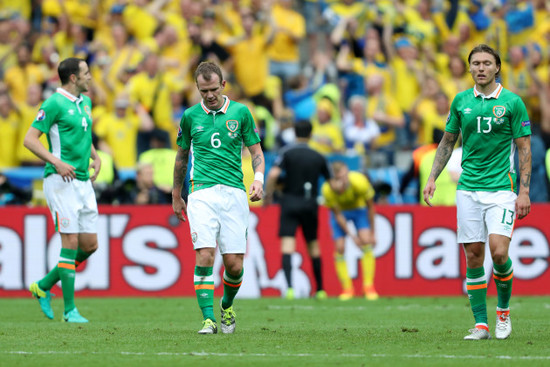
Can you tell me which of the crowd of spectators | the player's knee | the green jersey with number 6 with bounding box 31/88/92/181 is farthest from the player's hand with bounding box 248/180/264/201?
the crowd of spectators

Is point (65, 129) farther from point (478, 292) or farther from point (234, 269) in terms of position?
point (478, 292)

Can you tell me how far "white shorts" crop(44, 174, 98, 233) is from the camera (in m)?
11.1

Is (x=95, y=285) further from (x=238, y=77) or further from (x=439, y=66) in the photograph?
(x=439, y=66)

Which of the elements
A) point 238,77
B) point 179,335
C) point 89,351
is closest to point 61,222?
point 179,335

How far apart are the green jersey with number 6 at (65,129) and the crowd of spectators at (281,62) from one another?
22.5 feet

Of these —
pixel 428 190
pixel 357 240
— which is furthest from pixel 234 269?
pixel 357 240

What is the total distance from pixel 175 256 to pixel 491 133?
8.33 m

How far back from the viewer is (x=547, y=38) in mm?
20406

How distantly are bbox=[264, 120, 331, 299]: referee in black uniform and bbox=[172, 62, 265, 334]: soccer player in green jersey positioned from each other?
5.97 meters

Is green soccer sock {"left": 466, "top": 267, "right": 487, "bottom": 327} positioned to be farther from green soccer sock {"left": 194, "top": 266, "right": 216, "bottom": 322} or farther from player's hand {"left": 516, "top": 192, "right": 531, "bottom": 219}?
green soccer sock {"left": 194, "top": 266, "right": 216, "bottom": 322}

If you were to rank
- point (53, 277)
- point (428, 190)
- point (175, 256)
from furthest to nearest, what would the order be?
point (175, 256) < point (53, 277) < point (428, 190)

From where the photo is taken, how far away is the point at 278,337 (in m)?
9.48

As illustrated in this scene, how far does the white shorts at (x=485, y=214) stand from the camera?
8.91 metres

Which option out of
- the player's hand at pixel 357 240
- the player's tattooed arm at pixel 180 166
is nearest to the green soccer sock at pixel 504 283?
the player's tattooed arm at pixel 180 166
